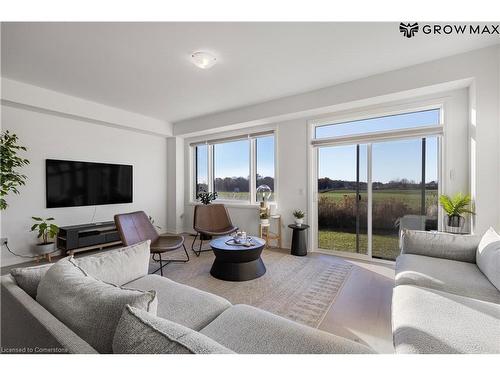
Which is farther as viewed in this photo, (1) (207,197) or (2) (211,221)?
(1) (207,197)

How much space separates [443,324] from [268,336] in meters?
0.91

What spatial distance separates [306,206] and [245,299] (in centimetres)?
216

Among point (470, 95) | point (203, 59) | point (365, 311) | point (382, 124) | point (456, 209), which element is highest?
point (203, 59)

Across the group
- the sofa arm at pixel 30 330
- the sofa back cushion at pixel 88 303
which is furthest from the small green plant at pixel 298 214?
the sofa arm at pixel 30 330

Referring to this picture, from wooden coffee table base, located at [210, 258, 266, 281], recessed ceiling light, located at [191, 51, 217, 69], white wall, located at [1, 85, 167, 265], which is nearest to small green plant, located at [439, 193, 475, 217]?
wooden coffee table base, located at [210, 258, 266, 281]

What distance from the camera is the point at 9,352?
2.98 ft

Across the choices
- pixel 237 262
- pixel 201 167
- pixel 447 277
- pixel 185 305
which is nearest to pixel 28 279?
pixel 185 305

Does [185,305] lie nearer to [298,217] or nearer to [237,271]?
[237,271]

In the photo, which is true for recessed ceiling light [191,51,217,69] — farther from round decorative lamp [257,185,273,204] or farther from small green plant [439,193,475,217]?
small green plant [439,193,475,217]

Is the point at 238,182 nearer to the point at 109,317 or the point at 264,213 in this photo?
the point at 264,213

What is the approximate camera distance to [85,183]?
4109 millimetres

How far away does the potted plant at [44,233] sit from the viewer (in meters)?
3.42

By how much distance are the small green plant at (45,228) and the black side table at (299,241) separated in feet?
12.2

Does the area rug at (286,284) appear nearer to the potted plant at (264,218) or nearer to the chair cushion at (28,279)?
the potted plant at (264,218)
